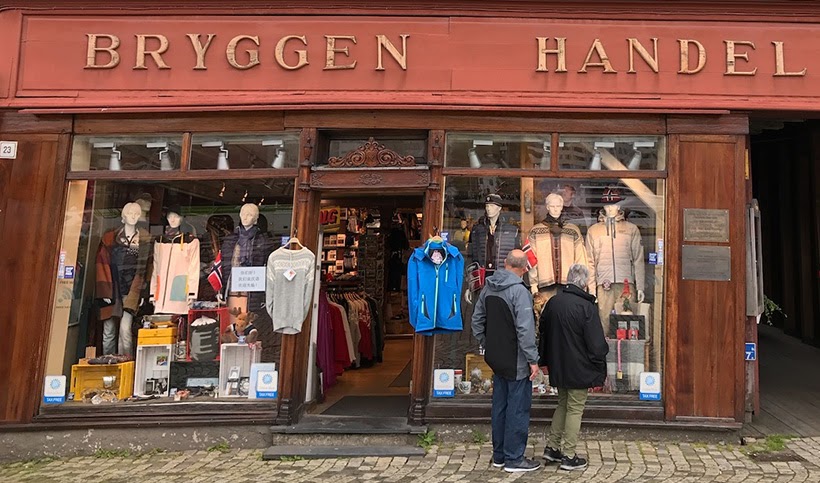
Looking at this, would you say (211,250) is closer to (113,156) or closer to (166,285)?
(166,285)

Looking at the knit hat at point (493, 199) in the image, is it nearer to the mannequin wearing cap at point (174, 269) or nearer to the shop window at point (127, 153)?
the mannequin wearing cap at point (174, 269)

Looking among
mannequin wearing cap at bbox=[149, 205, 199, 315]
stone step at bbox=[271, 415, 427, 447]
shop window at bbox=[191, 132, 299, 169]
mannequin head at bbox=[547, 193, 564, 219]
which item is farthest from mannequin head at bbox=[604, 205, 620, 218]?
mannequin wearing cap at bbox=[149, 205, 199, 315]

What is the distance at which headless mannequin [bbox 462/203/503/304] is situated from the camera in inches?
228

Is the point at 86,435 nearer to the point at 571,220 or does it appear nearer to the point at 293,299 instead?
the point at 293,299

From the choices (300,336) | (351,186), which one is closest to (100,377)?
(300,336)

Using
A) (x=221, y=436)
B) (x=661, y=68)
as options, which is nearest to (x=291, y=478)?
(x=221, y=436)

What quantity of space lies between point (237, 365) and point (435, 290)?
231 centimetres

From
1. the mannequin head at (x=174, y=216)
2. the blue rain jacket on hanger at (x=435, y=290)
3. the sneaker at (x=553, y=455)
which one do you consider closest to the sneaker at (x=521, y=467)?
the sneaker at (x=553, y=455)

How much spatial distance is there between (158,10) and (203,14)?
1.62ft

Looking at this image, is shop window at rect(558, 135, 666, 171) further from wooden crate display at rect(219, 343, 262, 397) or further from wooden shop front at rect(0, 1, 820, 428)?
wooden crate display at rect(219, 343, 262, 397)

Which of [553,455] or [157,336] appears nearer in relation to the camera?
[553,455]

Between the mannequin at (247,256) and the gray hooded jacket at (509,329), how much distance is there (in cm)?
250

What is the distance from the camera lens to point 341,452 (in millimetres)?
4973

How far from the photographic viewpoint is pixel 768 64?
5574mm
